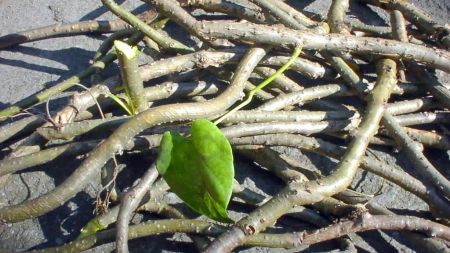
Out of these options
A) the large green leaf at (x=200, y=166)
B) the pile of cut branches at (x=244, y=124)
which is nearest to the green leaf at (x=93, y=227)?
the pile of cut branches at (x=244, y=124)

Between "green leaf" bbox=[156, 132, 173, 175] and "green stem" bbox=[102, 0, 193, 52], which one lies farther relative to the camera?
"green stem" bbox=[102, 0, 193, 52]

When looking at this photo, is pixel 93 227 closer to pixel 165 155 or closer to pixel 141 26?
pixel 165 155

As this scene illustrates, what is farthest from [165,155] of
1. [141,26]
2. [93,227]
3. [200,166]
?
[141,26]

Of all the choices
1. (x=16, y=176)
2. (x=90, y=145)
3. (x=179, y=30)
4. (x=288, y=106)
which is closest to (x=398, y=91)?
(x=288, y=106)

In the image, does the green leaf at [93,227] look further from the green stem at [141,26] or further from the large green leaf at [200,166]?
the green stem at [141,26]

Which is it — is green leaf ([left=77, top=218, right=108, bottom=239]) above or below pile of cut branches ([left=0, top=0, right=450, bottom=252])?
below

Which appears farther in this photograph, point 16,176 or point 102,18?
point 102,18

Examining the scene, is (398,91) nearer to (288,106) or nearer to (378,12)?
(288,106)

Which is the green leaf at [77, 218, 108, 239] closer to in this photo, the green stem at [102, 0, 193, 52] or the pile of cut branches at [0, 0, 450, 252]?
the pile of cut branches at [0, 0, 450, 252]

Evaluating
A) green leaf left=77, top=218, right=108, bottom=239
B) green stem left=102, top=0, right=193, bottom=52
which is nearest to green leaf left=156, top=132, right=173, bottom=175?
green leaf left=77, top=218, right=108, bottom=239
